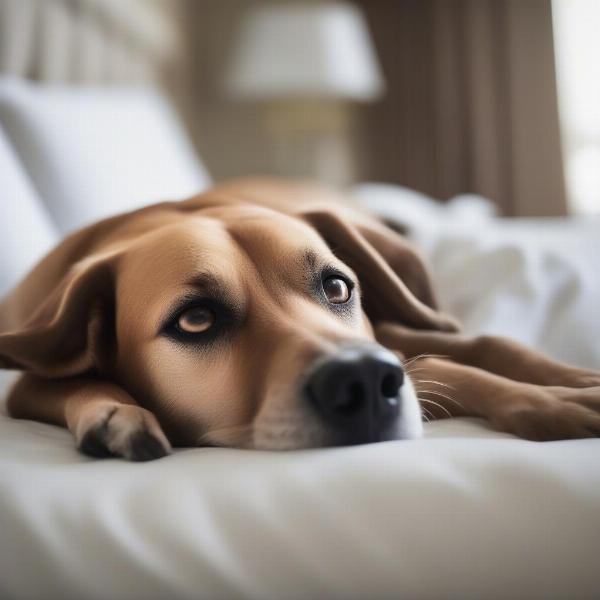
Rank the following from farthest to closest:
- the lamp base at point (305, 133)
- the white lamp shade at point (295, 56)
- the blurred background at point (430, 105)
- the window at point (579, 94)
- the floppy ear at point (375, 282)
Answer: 1. the window at point (579, 94)
2. the blurred background at point (430, 105)
3. the lamp base at point (305, 133)
4. the white lamp shade at point (295, 56)
5. the floppy ear at point (375, 282)

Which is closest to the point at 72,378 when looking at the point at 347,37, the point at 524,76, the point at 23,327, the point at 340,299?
the point at 23,327

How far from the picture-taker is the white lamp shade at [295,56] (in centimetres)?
472

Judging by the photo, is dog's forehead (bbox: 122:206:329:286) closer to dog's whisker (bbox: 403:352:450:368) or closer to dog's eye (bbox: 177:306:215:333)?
dog's eye (bbox: 177:306:215:333)

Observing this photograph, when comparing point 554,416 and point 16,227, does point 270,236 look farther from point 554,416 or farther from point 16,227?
point 16,227

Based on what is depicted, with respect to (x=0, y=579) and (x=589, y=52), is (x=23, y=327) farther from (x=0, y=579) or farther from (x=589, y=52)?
(x=589, y=52)

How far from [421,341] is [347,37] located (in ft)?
13.3

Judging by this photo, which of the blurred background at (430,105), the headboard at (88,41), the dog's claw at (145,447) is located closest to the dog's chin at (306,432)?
the dog's claw at (145,447)

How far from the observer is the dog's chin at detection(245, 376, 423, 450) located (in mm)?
903

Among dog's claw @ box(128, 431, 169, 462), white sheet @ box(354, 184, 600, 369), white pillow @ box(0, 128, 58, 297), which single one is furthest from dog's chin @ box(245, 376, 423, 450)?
white pillow @ box(0, 128, 58, 297)

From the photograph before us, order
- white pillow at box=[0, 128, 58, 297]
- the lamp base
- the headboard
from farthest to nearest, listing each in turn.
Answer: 1. the lamp base
2. the headboard
3. white pillow at box=[0, 128, 58, 297]

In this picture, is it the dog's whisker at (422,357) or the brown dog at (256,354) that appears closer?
the brown dog at (256,354)

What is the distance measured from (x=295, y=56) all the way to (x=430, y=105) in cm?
163

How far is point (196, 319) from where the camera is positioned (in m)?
1.11

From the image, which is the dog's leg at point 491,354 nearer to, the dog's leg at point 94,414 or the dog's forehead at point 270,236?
the dog's forehead at point 270,236
